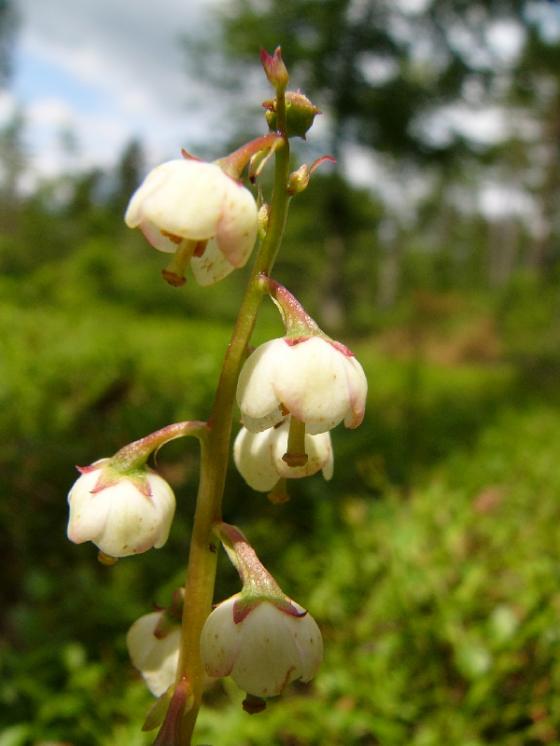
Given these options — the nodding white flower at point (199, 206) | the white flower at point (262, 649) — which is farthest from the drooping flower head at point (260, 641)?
the nodding white flower at point (199, 206)

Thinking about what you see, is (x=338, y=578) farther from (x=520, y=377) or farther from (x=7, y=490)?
(x=520, y=377)

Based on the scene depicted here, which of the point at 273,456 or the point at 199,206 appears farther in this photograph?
the point at 273,456

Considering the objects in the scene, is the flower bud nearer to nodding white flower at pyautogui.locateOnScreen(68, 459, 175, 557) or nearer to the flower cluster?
the flower cluster

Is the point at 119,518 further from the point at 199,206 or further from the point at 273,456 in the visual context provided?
the point at 199,206

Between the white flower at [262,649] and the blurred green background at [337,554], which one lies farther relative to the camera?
the blurred green background at [337,554]

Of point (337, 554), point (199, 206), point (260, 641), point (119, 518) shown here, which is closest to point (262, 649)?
point (260, 641)

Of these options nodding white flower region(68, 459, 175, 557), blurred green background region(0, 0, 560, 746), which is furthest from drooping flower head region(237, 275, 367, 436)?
blurred green background region(0, 0, 560, 746)

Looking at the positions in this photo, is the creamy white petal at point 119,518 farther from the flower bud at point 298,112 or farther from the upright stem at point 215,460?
the flower bud at point 298,112
